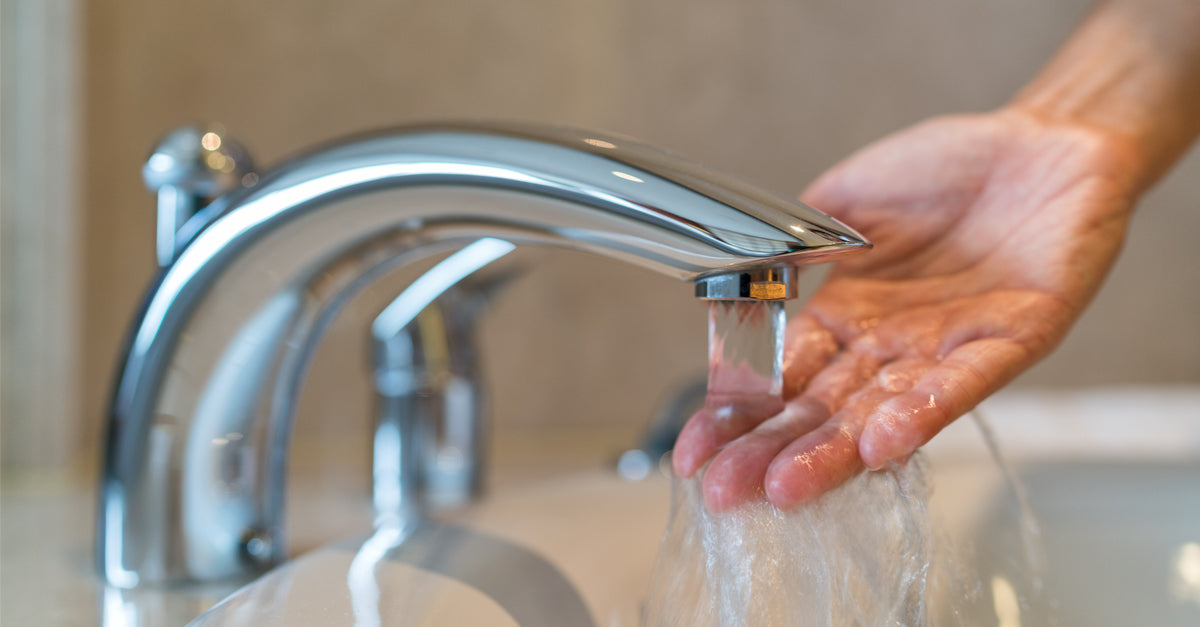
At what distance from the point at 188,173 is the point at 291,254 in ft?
0.30

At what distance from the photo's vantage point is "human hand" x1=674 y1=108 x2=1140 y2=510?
350 millimetres

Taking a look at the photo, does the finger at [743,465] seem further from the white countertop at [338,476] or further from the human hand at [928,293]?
the white countertop at [338,476]

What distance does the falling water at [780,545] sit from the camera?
0.35 meters

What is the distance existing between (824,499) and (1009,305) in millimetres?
177

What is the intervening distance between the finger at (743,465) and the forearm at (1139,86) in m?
0.32

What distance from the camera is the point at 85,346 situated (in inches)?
31.8

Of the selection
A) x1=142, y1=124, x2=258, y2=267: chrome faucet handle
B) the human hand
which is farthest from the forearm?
x1=142, y1=124, x2=258, y2=267: chrome faucet handle

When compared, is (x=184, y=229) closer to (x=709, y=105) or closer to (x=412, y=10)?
(x=412, y=10)

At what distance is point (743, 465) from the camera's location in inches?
13.7

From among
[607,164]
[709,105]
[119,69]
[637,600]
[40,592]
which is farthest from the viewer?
[709,105]

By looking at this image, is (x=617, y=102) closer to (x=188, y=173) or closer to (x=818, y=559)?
(x=188, y=173)

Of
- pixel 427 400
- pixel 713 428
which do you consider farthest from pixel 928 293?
pixel 427 400

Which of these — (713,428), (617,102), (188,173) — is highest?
(617,102)

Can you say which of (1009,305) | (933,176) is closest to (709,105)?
(933,176)
